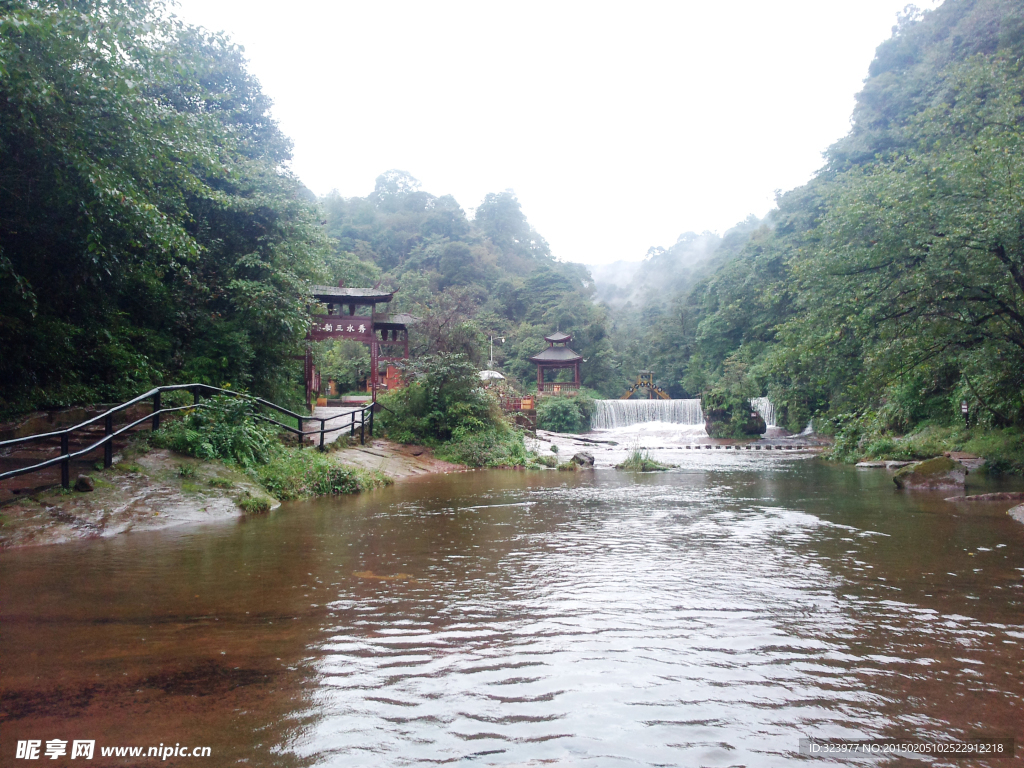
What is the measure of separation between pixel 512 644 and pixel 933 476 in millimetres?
9705

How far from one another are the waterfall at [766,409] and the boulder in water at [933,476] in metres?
24.2

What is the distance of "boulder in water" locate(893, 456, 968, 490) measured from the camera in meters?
9.64

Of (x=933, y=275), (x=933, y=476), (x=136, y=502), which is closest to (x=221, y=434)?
(x=136, y=502)

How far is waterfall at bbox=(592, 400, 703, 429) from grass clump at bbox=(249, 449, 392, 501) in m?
27.5

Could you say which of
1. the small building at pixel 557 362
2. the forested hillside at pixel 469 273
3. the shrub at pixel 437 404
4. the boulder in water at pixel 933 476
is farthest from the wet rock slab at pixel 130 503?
the small building at pixel 557 362

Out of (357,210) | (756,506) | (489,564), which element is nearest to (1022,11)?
(756,506)

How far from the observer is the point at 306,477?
866cm

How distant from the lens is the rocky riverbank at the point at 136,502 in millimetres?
5140

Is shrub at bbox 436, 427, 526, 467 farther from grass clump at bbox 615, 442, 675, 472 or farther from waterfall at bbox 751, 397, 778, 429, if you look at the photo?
waterfall at bbox 751, 397, 778, 429

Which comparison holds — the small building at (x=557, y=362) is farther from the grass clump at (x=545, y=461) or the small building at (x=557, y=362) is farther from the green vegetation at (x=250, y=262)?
the grass clump at (x=545, y=461)

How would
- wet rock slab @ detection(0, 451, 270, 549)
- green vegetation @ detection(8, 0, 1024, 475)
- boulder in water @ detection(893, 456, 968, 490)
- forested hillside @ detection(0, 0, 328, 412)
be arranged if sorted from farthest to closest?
boulder in water @ detection(893, 456, 968, 490), green vegetation @ detection(8, 0, 1024, 475), forested hillside @ detection(0, 0, 328, 412), wet rock slab @ detection(0, 451, 270, 549)

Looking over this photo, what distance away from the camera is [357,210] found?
72.3 meters

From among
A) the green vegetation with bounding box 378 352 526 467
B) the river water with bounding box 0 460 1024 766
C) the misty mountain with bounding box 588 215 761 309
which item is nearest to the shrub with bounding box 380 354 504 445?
the green vegetation with bounding box 378 352 526 467

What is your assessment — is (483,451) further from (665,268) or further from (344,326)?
(665,268)
